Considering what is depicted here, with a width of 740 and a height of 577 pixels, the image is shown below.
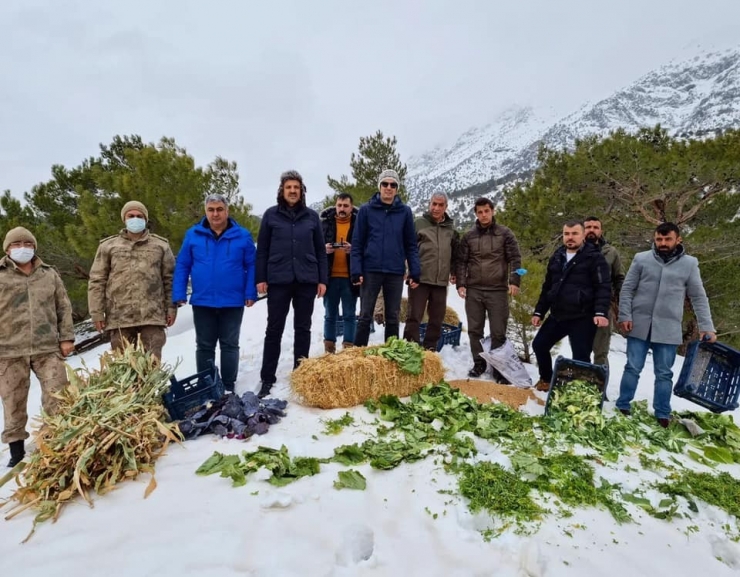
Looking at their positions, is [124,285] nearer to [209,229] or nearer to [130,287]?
[130,287]

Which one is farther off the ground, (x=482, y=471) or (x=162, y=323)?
(x=162, y=323)

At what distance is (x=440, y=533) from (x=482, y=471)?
0.53 meters

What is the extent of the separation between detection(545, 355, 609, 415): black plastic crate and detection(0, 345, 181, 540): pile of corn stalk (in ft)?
10.4

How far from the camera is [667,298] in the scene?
3494 millimetres

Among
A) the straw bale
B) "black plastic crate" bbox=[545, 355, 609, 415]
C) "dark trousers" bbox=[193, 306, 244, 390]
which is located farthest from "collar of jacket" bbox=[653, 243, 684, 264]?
"dark trousers" bbox=[193, 306, 244, 390]

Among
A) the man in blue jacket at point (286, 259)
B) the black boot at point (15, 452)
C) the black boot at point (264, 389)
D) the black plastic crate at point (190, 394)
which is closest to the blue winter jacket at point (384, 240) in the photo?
the man in blue jacket at point (286, 259)

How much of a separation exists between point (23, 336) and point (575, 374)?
4.91 m

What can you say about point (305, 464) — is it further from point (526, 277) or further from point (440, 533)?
point (526, 277)

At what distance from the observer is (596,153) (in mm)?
9344

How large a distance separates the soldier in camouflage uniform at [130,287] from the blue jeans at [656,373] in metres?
4.56

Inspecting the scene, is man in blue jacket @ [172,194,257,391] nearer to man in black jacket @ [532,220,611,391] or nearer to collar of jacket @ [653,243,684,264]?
man in black jacket @ [532,220,611,391]

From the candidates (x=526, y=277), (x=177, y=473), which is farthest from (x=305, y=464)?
(x=526, y=277)

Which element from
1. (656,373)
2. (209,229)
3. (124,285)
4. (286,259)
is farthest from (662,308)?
(124,285)

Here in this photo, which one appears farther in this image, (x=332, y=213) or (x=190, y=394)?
(x=332, y=213)
